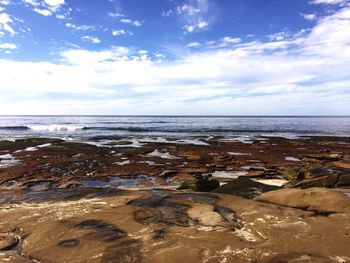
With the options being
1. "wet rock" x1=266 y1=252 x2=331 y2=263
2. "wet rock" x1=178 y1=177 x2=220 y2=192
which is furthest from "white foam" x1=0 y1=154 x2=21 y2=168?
"wet rock" x1=266 y1=252 x2=331 y2=263

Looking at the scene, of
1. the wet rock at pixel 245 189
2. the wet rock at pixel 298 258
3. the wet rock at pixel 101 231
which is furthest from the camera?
the wet rock at pixel 245 189

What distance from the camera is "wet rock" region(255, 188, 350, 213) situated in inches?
379

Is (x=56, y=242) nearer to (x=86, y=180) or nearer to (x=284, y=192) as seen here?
(x=284, y=192)

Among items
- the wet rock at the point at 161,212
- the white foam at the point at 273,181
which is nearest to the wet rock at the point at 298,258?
the wet rock at the point at 161,212

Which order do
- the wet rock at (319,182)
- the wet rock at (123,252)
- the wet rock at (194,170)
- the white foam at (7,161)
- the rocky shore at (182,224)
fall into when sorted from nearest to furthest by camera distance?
1. the wet rock at (123,252)
2. the rocky shore at (182,224)
3. the wet rock at (319,182)
4. the wet rock at (194,170)
5. the white foam at (7,161)

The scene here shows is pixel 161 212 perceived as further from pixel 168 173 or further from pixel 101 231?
pixel 168 173

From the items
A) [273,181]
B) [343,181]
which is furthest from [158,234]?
[273,181]

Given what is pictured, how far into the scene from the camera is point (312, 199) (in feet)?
33.8

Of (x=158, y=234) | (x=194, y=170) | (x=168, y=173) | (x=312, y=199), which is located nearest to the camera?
(x=158, y=234)

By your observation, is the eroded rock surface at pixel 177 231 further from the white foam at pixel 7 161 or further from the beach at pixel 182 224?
the white foam at pixel 7 161

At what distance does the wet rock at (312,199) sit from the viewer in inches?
379

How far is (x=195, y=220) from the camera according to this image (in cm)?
905

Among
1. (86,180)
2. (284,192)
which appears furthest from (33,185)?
(284,192)

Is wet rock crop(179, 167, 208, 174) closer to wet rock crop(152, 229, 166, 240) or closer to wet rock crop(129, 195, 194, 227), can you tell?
wet rock crop(129, 195, 194, 227)
